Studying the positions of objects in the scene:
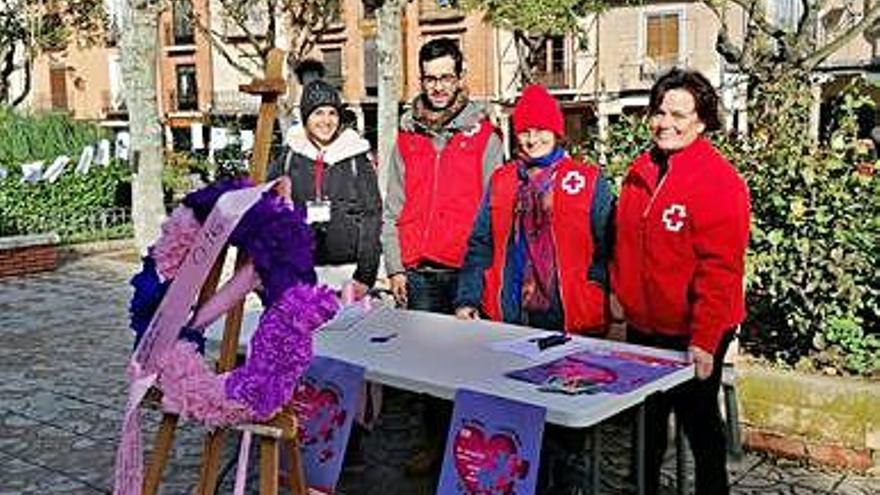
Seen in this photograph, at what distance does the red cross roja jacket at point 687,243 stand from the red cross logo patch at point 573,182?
21 cm

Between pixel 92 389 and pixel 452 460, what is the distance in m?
3.68

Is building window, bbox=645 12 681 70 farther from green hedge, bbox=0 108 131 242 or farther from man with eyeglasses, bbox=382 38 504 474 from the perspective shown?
man with eyeglasses, bbox=382 38 504 474

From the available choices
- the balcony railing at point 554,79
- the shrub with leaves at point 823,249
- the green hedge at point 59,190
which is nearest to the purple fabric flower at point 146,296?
the shrub with leaves at point 823,249

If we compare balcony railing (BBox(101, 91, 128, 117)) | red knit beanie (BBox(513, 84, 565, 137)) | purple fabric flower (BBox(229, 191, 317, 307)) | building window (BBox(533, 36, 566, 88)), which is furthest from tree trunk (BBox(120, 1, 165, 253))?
balcony railing (BBox(101, 91, 128, 117))

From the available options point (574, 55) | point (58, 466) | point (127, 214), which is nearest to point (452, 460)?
point (58, 466)

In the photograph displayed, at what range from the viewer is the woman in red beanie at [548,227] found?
3.72 meters

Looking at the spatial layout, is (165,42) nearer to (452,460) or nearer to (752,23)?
(752,23)

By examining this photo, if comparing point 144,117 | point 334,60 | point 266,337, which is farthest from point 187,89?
point 266,337

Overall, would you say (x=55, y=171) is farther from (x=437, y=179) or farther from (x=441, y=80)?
(x=441, y=80)

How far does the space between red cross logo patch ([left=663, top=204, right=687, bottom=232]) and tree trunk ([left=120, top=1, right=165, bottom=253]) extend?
7.71 meters

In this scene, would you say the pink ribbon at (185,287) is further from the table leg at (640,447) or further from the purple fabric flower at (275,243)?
the table leg at (640,447)

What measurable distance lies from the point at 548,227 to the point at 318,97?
122 cm

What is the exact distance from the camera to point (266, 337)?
9.04ft

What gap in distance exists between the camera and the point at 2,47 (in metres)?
28.7
